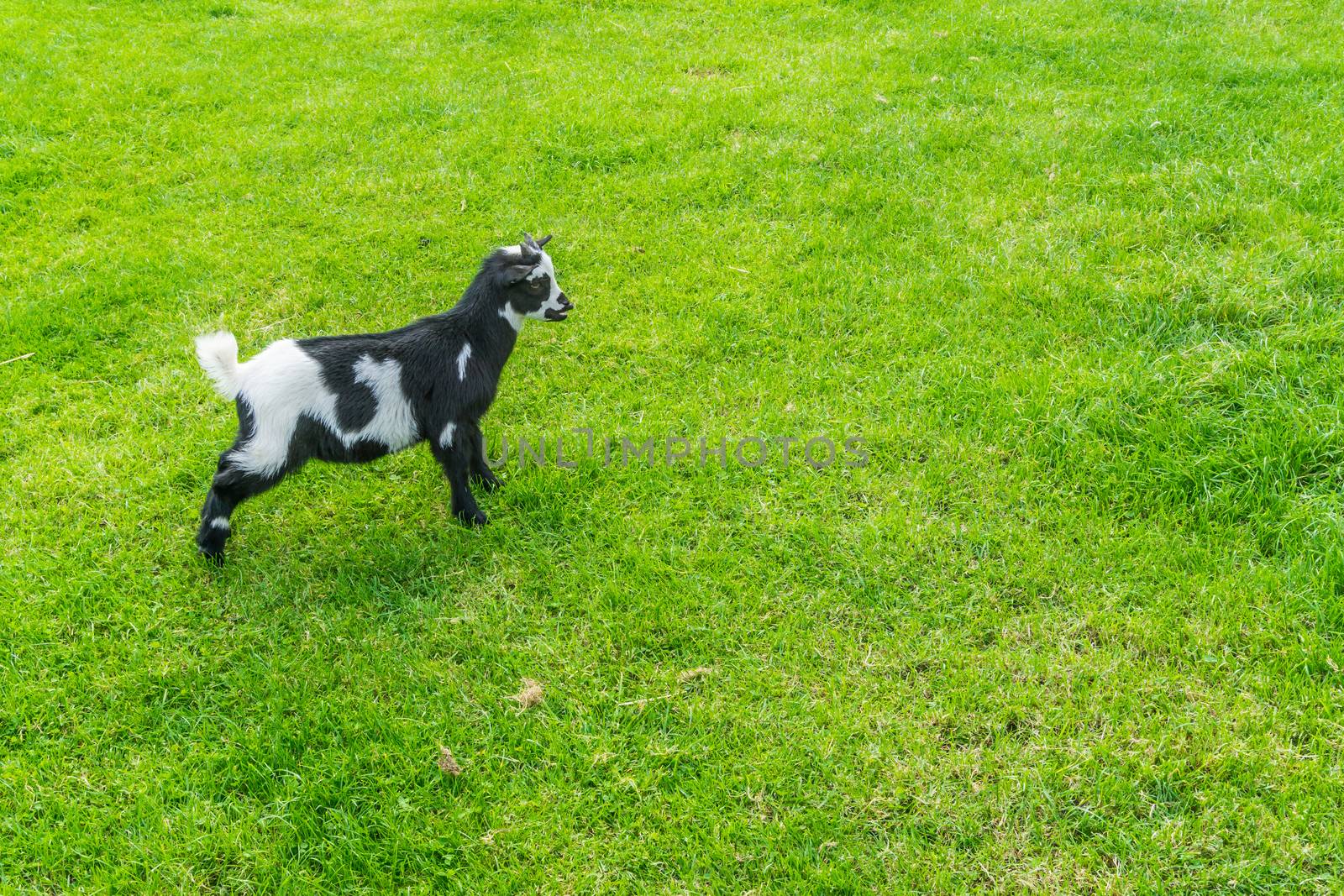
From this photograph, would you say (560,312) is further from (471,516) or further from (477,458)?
(471,516)

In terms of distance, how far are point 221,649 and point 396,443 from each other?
3.95ft

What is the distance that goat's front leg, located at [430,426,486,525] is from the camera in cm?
407

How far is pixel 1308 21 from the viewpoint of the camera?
8180 mm

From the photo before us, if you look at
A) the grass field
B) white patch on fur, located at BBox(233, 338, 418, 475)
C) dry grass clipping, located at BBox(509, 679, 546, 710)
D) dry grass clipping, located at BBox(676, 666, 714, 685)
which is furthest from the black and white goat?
dry grass clipping, located at BBox(676, 666, 714, 685)

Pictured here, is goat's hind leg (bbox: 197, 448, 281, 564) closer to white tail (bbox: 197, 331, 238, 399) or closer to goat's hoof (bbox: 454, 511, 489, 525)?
white tail (bbox: 197, 331, 238, 399)

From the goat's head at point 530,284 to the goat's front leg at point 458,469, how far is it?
0.74m

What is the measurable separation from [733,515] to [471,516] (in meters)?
1.37

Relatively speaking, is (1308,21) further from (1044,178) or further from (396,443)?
(396,443)

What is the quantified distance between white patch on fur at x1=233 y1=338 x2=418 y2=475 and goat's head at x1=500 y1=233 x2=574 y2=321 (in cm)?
70

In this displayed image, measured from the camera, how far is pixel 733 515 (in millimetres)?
4355

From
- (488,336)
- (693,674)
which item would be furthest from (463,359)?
(693,674)

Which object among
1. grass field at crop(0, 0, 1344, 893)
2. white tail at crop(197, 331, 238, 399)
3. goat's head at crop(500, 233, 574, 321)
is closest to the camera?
grass field at crop(0, 0, 1344, 893)

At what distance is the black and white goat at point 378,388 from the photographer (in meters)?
3.77

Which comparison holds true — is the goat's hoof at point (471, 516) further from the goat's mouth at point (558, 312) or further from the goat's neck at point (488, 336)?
the goat's mouth at point (558, 312)
